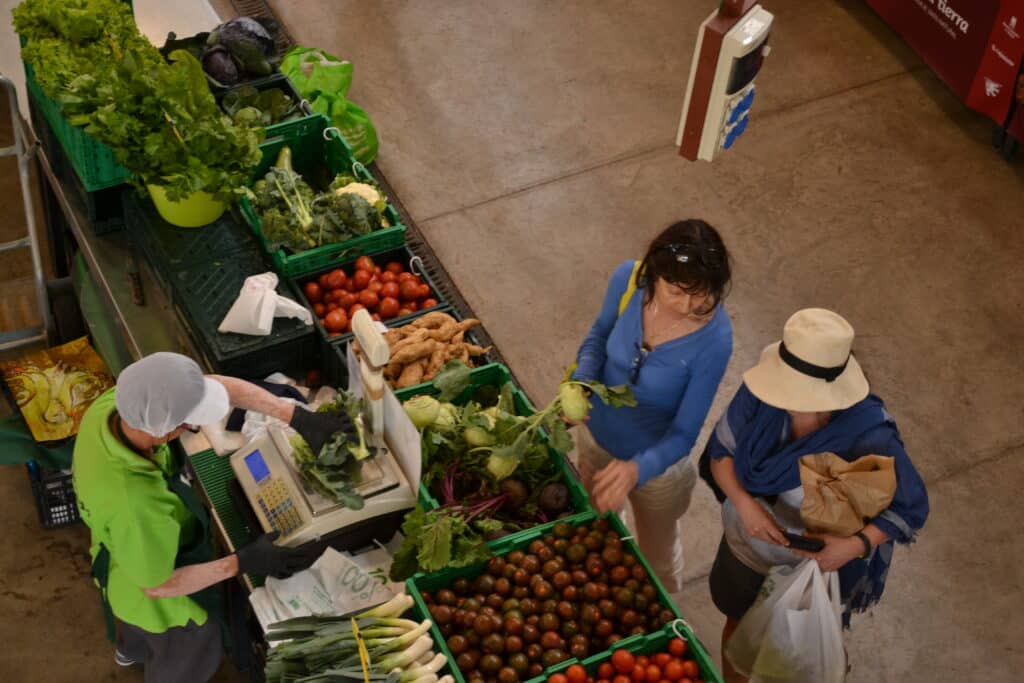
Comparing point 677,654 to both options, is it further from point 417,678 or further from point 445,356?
point 445,356

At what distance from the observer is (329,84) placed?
6555 mm

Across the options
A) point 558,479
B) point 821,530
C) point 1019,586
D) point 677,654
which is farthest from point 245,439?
point 1019,586

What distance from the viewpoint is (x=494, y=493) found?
418 centimetres

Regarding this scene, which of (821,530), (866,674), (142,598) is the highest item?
(821,530)

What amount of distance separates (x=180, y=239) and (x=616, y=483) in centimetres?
208

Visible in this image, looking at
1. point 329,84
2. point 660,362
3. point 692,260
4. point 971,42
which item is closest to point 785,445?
point 660,362

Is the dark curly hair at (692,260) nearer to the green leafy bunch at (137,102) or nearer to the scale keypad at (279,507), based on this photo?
the scale keypad at (279,507)

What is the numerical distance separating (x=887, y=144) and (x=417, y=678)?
5061mm

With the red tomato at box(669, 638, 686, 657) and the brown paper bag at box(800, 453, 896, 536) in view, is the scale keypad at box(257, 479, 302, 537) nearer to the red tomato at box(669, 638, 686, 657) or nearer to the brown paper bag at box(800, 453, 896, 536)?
the red tomato at box(669, 638, 686, 657)

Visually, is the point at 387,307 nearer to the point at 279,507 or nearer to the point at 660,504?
the point at 279,507

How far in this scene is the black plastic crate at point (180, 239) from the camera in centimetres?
486

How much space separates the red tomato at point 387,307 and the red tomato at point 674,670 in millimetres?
1895

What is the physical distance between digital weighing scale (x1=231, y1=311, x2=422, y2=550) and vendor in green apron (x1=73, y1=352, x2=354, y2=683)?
0.29ft

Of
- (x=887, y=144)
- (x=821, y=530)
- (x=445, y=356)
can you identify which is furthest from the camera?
(x=887, y=144)
